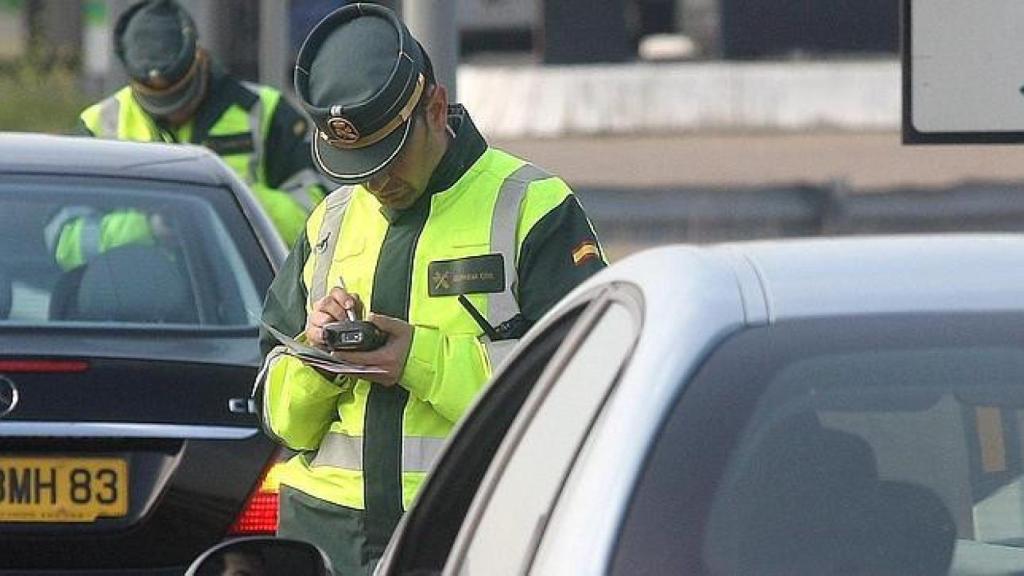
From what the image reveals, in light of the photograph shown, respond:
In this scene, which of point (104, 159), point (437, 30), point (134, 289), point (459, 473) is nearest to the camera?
point (459, 473)

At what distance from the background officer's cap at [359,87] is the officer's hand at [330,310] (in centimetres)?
21

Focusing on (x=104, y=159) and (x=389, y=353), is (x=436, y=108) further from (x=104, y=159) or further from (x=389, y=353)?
(x=104, y=159)

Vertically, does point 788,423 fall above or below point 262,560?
above

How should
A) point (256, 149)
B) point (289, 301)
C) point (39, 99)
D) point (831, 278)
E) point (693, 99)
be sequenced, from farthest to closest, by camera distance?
point (39, 99), point (693, 99), point (256, 149), point (289, 301), point (831, 278)

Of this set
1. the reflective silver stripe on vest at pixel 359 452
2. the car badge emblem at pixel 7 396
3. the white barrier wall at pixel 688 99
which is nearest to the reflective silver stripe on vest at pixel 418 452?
the reflective silver stripe on vest at pixel 359 452

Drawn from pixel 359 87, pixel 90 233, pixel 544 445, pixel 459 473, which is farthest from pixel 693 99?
pixel 544 445

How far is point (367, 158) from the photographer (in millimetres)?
4715

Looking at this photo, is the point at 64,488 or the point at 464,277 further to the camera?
the point at 64,488

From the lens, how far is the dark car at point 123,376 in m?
5.42

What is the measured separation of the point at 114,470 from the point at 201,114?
4.12 meters

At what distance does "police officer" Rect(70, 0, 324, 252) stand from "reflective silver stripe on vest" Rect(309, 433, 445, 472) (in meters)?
4.36

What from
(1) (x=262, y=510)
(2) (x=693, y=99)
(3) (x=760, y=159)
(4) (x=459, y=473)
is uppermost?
(4) (x=459, y=473)

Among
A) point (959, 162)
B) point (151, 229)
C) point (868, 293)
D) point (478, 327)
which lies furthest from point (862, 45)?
point (868, 293)

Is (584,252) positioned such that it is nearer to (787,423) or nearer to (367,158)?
(367,158)
